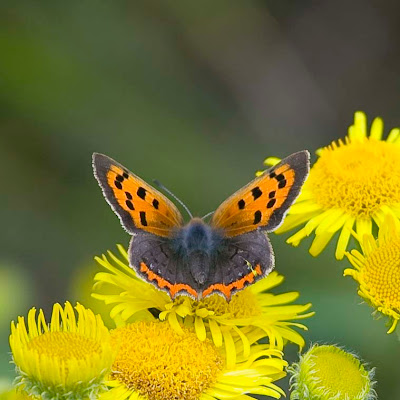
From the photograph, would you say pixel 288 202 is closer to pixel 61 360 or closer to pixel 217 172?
pixel 61 360

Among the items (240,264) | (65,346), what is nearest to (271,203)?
(240,264)

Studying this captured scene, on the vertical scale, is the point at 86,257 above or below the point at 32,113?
below

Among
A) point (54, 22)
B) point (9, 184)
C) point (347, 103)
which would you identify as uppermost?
point (54, 22)

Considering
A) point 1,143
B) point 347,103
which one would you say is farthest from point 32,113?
point 347,103

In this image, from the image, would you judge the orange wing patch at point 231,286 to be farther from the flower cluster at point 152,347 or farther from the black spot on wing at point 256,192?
the black spot on wing at point 256,192

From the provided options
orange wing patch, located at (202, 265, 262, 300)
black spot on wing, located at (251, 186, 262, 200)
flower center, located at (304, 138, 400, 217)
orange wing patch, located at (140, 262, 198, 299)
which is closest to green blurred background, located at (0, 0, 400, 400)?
flower center, located at (304, 138, 400, 217)

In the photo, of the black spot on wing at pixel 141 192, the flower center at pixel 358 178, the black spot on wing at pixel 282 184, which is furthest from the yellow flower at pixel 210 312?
the flower center at pixel 358 178

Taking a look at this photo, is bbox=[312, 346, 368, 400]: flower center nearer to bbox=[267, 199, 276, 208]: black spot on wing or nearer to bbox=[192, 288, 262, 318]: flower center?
bbox=[192, 288, 262, 318]: flower center
